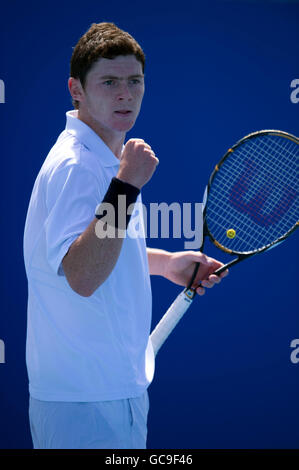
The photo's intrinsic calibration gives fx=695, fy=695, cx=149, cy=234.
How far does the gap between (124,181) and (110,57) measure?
340 millimetres

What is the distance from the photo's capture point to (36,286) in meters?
1.41

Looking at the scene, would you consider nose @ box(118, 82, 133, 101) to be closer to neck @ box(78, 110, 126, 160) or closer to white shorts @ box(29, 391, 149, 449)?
neck @ box(78, 110, 126, 160)

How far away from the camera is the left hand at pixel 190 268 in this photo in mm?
1819

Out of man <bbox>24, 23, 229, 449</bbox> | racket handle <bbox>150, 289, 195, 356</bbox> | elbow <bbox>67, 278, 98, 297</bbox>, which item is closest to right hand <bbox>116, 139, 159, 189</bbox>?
man <bbox>24, 23, 229, 449</bbox>

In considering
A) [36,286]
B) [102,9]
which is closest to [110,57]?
[36,286]

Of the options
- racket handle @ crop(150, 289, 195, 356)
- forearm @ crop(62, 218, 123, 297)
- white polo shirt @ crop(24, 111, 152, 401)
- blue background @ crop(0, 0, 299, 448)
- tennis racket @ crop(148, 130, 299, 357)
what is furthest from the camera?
blue background @ crop(0, 0, 299, 448)

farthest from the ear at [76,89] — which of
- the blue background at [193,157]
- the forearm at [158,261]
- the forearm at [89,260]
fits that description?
the blue background at [193,157]

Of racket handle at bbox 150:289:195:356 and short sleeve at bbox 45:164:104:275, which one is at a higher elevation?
short sleeve at bbox 45:164:104:275

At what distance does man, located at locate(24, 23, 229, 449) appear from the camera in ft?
4.16

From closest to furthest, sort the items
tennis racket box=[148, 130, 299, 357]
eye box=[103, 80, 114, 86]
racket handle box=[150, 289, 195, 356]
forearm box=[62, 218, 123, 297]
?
1. forearm box=[62, 218, 123, 297]
2. eye box=[103, 80, 114, 86]
3. racket handle box=[150, 289, 195, 356]
4. tennis racket box=[148, 130, 299, 357]

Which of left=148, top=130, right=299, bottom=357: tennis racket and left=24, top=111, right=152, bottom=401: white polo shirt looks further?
left=148, top=130, right=299, bottom=357: tennis racket

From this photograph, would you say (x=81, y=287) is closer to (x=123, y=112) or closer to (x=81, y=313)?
(x=81, y=313)

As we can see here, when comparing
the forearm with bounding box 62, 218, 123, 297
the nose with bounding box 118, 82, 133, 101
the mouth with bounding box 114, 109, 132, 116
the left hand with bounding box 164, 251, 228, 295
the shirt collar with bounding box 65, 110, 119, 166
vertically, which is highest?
the nose with bounding box 118, 82, 133, 101

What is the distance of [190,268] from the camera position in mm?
1846
